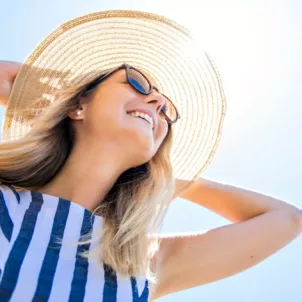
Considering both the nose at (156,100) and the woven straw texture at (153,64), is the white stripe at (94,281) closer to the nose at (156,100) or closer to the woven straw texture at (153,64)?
the nose at (156,100)

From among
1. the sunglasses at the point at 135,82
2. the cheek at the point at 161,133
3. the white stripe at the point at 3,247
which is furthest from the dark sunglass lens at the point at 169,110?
the white stripe at the point at 3,247

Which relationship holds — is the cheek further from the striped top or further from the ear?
the striped top

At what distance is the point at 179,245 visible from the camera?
2.29 m

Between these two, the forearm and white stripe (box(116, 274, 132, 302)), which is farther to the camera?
the forearm

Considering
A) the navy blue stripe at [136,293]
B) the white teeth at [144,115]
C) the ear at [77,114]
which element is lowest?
the navy blue stripe at [136,293]

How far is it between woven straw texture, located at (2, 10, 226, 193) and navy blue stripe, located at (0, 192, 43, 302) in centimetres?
84

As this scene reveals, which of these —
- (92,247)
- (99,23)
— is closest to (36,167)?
(92,247)

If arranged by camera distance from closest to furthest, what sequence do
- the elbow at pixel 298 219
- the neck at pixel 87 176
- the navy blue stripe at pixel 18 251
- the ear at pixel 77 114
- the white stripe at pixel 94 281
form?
the navy blue stripe at pixel 18 251 < the white stripe at pixel 94 281 < the neck at pixel 87 176 < the ear at pixel 77 114 < the elbow at pixel 298 219

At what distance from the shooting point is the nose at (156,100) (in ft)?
8.06

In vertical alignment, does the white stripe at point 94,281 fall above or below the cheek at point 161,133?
below

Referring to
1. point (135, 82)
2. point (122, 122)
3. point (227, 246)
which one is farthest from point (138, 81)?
point (227, 246)

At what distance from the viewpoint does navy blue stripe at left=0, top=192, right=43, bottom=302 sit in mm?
1653

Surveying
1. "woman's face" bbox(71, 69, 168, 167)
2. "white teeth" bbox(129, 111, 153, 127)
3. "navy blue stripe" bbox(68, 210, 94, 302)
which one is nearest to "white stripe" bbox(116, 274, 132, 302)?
"navy blue stripe" bbox(68, 210, 94, 302)

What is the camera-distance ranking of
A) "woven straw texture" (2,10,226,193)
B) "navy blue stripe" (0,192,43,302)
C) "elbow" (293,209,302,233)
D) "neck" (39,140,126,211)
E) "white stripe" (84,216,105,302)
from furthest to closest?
1. "woven straw texture" (2,10,226,193)
2. "elbow" (293,209,302,233)
3. "neck" (39,140,126,211)
4. "white stripe" (84,216,105,302)
5. "navy blue stripe" (0,192,43,302)
